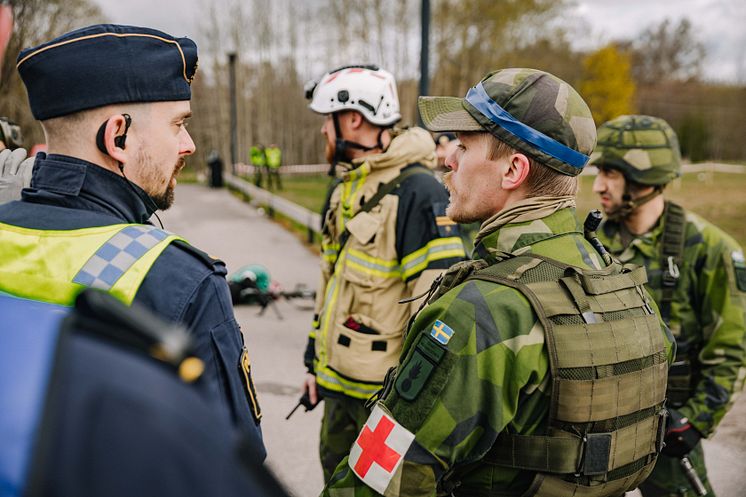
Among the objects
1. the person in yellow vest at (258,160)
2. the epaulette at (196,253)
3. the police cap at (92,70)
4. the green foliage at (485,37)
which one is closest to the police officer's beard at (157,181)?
the police cap at (92,70)

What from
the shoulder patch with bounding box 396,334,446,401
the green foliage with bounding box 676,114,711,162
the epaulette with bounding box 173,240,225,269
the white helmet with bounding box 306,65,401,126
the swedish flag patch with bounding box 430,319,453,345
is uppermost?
the white helmet with bounding box 306,65,401,126

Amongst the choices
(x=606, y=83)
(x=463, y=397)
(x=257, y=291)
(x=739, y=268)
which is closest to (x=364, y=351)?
(x=463, y=397)

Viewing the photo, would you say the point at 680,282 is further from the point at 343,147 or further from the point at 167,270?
the point at 167,270

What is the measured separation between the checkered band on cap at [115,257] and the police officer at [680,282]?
2.53m

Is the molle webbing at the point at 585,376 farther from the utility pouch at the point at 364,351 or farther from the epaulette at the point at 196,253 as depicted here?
the utility pouch at the point at 364,351

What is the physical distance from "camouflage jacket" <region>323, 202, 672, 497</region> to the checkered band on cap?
756 millimetres

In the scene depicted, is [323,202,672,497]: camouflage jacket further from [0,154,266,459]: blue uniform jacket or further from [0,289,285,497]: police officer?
[0,289,285,497]: police officer

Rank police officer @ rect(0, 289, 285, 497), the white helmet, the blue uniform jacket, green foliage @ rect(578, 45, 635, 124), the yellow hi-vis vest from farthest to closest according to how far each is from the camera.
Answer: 1. green foliage @ rect(578, 45, 635, 124)
2. the white helmet
3. the blue uniform jacket
4. the yellow hi-vis vest
5. police officer @ rect(0, 289, 285, 497)

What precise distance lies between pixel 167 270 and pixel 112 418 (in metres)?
0.87

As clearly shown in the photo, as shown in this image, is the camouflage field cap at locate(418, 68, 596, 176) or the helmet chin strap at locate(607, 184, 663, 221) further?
the helmet chin strap at locate(607, 184, 663, 221)

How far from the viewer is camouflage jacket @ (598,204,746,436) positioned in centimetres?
296

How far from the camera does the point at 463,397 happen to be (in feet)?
5.15

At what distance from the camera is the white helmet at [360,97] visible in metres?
3.62

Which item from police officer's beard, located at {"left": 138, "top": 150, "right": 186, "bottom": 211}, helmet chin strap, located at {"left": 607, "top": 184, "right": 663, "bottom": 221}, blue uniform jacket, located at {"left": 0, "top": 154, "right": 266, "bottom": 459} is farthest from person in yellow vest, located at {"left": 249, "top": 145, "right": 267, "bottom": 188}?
blue uniform jacket, located at {"left": 0, "top": 154, "right": 266, "bottom": 459}
